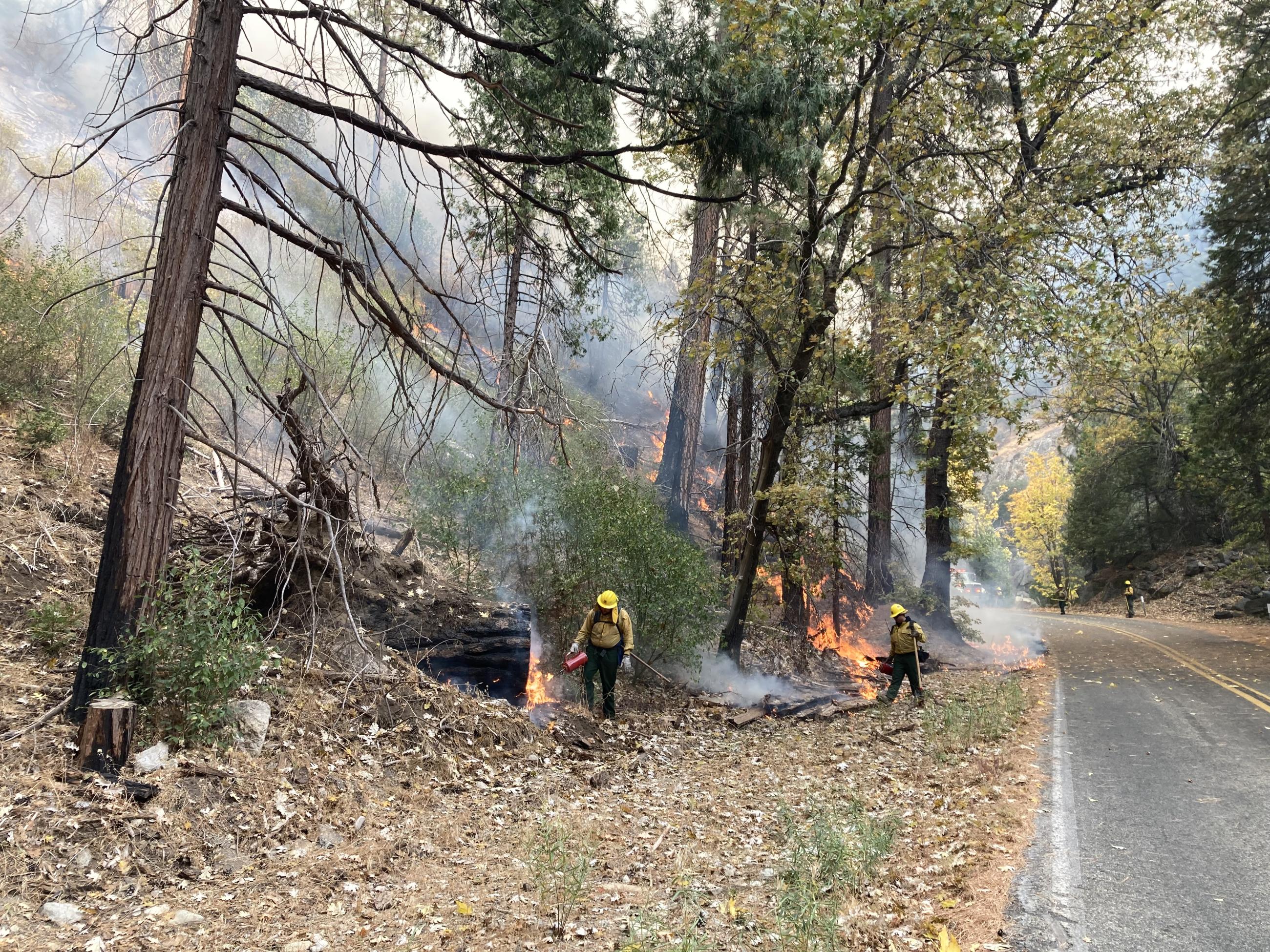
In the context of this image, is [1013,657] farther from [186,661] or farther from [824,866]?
Result: [186,661]

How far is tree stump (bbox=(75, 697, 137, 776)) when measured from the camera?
5195 millimetres

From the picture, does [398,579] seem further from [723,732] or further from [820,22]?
[820,22]

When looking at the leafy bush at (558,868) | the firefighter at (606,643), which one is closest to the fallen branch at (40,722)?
the leafy bush at (558,868)

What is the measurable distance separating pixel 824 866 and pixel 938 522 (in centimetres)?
1606

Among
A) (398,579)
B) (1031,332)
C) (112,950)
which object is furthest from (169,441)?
(1031,332)

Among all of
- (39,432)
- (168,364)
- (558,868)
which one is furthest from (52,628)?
(558,868)

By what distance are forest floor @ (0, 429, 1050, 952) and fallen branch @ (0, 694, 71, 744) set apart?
88 millimetres

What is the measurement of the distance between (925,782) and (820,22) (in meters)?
8.30

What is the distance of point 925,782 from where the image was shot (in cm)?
762

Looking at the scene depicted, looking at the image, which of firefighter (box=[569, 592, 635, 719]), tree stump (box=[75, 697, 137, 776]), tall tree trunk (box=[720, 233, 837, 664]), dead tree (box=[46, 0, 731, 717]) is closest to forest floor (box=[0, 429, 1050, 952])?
tree stump (box=[75, 697, 137, 776])

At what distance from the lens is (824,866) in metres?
4.90

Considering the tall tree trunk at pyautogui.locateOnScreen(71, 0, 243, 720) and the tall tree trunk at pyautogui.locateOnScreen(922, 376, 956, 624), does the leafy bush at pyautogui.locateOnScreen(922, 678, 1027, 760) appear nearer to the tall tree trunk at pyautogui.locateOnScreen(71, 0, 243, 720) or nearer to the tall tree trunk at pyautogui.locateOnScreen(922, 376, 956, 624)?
the tall tree trunk at pyautogui.locateOnScreen(922, 376, 956, 624)

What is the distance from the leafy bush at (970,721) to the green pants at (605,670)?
4.34 m

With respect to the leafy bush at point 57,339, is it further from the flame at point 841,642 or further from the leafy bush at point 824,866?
the flame at point 841,642
